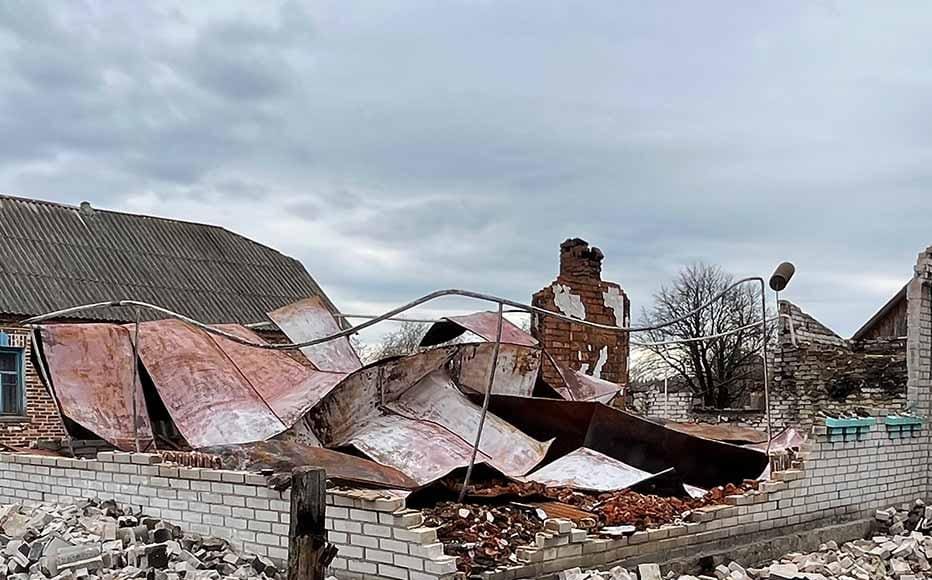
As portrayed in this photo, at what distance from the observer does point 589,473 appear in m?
6.91

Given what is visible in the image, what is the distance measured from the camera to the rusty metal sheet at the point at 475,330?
8.06 m

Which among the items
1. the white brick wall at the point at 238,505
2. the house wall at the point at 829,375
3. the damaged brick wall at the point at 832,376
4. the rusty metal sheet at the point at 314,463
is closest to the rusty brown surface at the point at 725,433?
the house wall at the point at 829,375

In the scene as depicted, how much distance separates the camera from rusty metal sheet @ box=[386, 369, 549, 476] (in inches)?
281

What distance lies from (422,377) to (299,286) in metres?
12.8

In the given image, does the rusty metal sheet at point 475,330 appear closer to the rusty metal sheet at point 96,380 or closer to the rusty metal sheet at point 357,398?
the rusty metal sheet at point 357,398

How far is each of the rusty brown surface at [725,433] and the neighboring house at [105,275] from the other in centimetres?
842

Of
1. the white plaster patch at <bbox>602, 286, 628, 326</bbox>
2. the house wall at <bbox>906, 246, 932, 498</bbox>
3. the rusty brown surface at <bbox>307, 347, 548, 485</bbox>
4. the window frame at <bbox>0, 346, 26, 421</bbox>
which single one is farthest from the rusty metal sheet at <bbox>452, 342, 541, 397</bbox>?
the window frame at <bbox>0, 346, 26, 421</bbox>

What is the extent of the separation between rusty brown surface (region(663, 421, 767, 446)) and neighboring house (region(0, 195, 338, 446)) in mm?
8421

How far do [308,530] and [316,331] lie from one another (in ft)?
15.2

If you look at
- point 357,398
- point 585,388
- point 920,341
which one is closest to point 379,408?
point 357,398

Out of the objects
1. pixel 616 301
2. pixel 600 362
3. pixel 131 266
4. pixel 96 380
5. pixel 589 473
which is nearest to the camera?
pixel 589 473

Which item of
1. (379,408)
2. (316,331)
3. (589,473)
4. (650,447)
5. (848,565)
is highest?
(316,331)

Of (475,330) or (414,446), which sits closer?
(414,446)

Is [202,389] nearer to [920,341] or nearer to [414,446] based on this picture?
[414,446]
